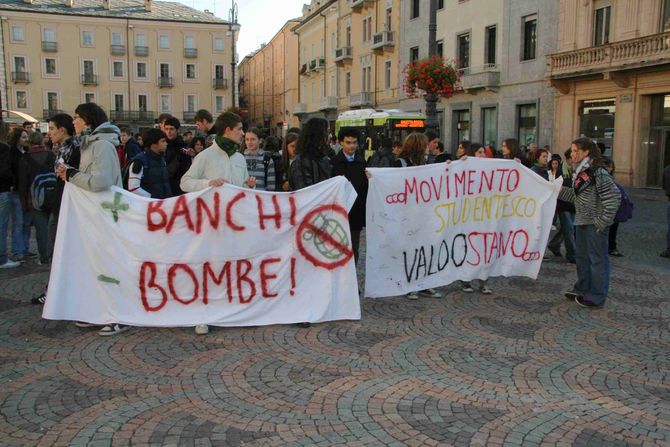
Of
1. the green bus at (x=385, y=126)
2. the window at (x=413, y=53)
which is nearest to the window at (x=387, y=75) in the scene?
the window at (x=413, y=53)

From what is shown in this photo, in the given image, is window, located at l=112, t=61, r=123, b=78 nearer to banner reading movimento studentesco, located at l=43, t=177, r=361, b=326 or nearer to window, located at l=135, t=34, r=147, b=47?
window, located at l=135, t=34, r=147, b=47

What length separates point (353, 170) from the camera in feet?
21.2

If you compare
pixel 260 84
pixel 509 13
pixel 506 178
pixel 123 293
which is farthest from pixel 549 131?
pixel 260 84

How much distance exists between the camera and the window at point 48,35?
65062mm

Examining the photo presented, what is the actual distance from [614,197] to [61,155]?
5595mm

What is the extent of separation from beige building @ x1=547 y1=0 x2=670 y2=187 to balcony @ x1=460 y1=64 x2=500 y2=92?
4.08 metres

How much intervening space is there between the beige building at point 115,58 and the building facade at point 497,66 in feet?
134

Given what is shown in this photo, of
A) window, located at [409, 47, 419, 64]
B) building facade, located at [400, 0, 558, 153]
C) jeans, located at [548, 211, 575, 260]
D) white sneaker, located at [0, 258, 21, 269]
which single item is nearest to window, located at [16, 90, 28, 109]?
window, located at [409, 47, 419, 64]

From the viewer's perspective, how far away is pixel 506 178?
7.32m

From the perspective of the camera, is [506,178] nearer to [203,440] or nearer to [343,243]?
[343,243]

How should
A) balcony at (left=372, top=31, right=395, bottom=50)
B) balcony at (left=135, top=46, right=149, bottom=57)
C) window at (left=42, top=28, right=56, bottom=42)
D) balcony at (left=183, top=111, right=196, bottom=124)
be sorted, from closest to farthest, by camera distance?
balcony at (left=372, top=31, right=395, bottom=50) → window at (left=42, top=28, right=56, bottom=42) → balcony at (left=135, top=46, right=149, bottom=57) → balcony at (left=183, top=111, right=196, bottom=124)

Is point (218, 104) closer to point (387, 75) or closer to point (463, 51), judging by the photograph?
point (387, 75)

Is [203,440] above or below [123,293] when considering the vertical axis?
below

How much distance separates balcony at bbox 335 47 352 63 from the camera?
4700 cm
